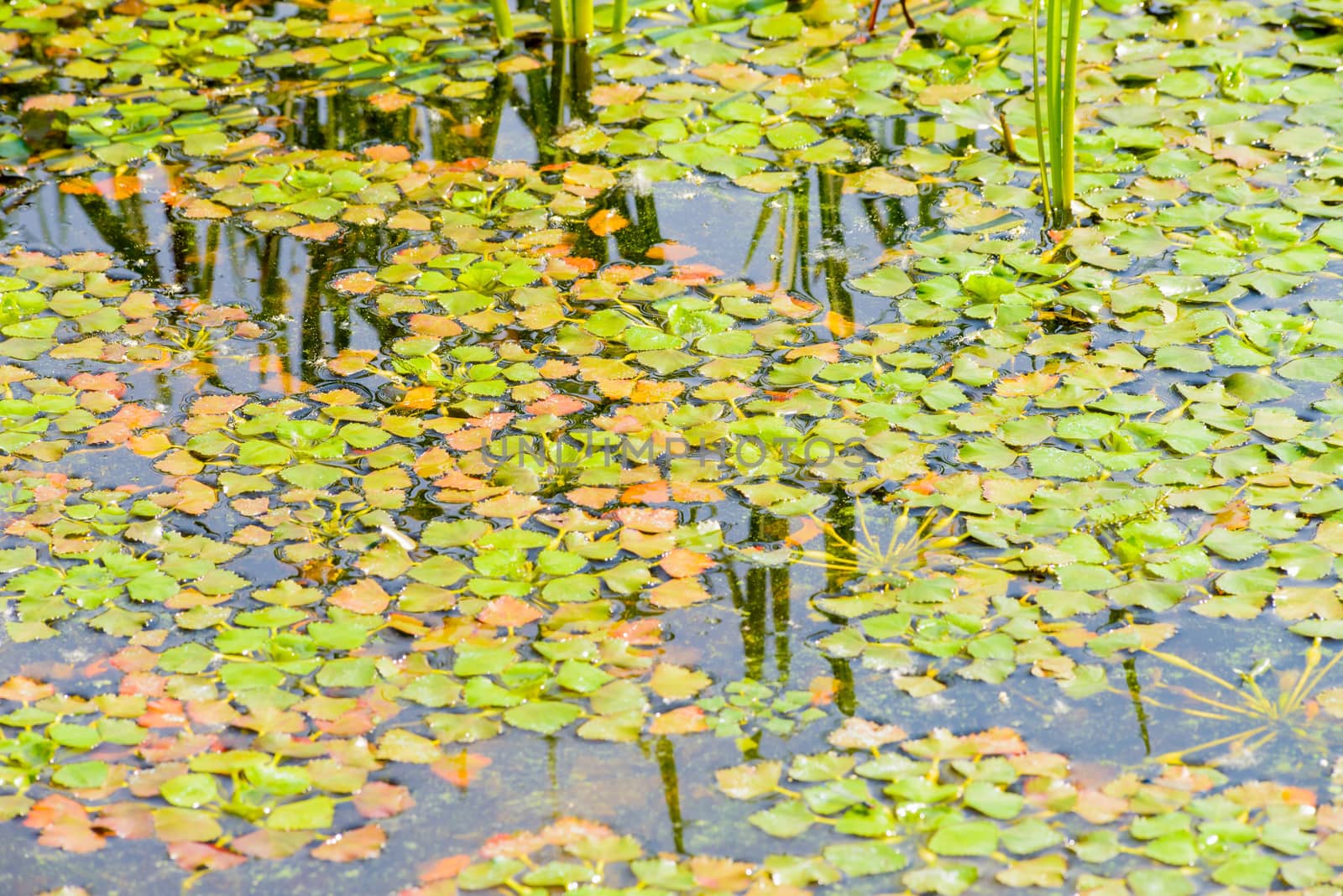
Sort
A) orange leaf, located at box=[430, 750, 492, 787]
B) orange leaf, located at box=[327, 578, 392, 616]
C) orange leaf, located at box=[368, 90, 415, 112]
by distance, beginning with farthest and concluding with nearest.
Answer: orange leaf, located at box=[368, 90, 415, 112] < orange leaf, located at box=[327, 578, 392, 616] < orange leaf, located at box=[430, 750, 492, 787]

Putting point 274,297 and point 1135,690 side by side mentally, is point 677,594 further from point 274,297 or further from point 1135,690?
point 274,297

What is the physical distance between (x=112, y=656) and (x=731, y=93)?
6.90 feet

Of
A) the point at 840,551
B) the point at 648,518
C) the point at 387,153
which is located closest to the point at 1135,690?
the point at 840,551

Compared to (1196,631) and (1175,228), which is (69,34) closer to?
(1175,228)

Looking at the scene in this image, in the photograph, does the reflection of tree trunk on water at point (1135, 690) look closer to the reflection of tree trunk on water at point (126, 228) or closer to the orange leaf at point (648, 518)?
the orange leaf at point (648, 518)

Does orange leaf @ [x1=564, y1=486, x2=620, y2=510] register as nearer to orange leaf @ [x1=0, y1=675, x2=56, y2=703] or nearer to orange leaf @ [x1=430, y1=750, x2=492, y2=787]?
orange leaf @ [x1=430, y1=750, x2=492, y2=787]

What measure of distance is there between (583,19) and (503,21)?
0.21 meters

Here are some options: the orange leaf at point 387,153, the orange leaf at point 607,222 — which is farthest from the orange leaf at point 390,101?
the orange leaf at point 607,222

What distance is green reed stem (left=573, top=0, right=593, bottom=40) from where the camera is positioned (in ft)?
12.3

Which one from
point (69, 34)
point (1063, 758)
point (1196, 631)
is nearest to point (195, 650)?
point (1063, 758)

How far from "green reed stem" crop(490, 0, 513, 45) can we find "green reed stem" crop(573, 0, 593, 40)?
0.17 meters

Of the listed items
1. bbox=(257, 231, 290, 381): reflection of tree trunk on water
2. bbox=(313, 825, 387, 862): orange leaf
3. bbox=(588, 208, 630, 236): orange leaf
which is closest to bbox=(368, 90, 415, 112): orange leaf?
bbox=(257, 231, 290, 381): reflection of tree trunk on water

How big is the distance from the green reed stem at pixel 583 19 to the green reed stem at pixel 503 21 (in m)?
0.17

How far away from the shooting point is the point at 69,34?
3891 millimetres
